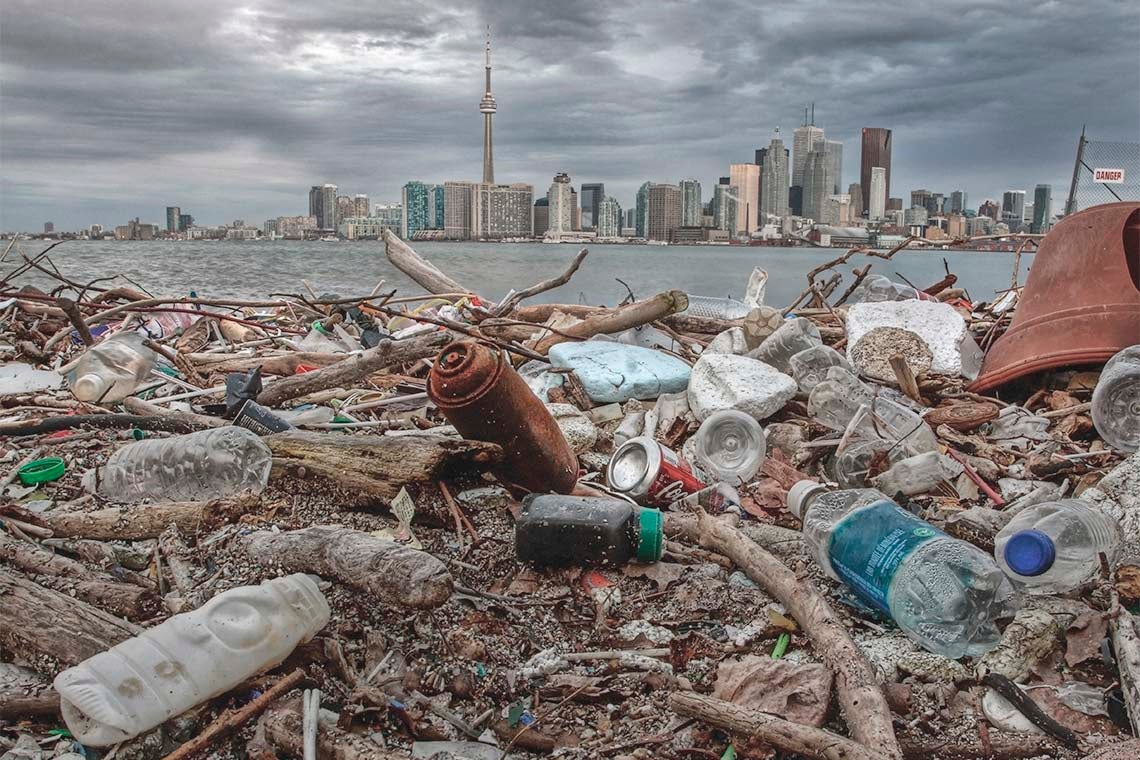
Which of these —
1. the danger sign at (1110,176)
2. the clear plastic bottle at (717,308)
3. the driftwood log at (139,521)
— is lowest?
the driftwood log at (139,521)

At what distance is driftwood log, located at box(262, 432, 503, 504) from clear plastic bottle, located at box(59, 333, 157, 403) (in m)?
1.41

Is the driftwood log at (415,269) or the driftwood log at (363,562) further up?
the driftwood log at (415,269)

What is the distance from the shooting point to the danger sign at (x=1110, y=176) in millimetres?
5754

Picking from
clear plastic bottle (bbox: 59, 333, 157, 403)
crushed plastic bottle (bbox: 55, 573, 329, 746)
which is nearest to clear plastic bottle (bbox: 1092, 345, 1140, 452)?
crushed plastic bottle (bbox: 55, 573, 329, 746)

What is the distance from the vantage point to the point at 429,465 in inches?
95.3

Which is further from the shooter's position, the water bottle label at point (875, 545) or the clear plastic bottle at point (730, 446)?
the clear plastic bottle at point (730, 446)

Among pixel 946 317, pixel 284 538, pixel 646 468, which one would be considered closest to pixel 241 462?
pixel 284 538

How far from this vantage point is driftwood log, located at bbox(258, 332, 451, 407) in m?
3.55

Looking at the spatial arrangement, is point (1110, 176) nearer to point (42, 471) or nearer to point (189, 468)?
point (189, 468)

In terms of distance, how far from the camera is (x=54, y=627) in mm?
1731

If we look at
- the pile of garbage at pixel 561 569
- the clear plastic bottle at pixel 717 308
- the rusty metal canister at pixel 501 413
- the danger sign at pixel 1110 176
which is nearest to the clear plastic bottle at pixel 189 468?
the pile of garbage at pixel 561 569

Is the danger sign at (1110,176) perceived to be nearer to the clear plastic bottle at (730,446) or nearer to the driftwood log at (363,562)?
the clear plastic bottle at (730,446)

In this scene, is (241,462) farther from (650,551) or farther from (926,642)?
(926,642)

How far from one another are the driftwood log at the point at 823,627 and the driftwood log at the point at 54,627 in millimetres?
1290
